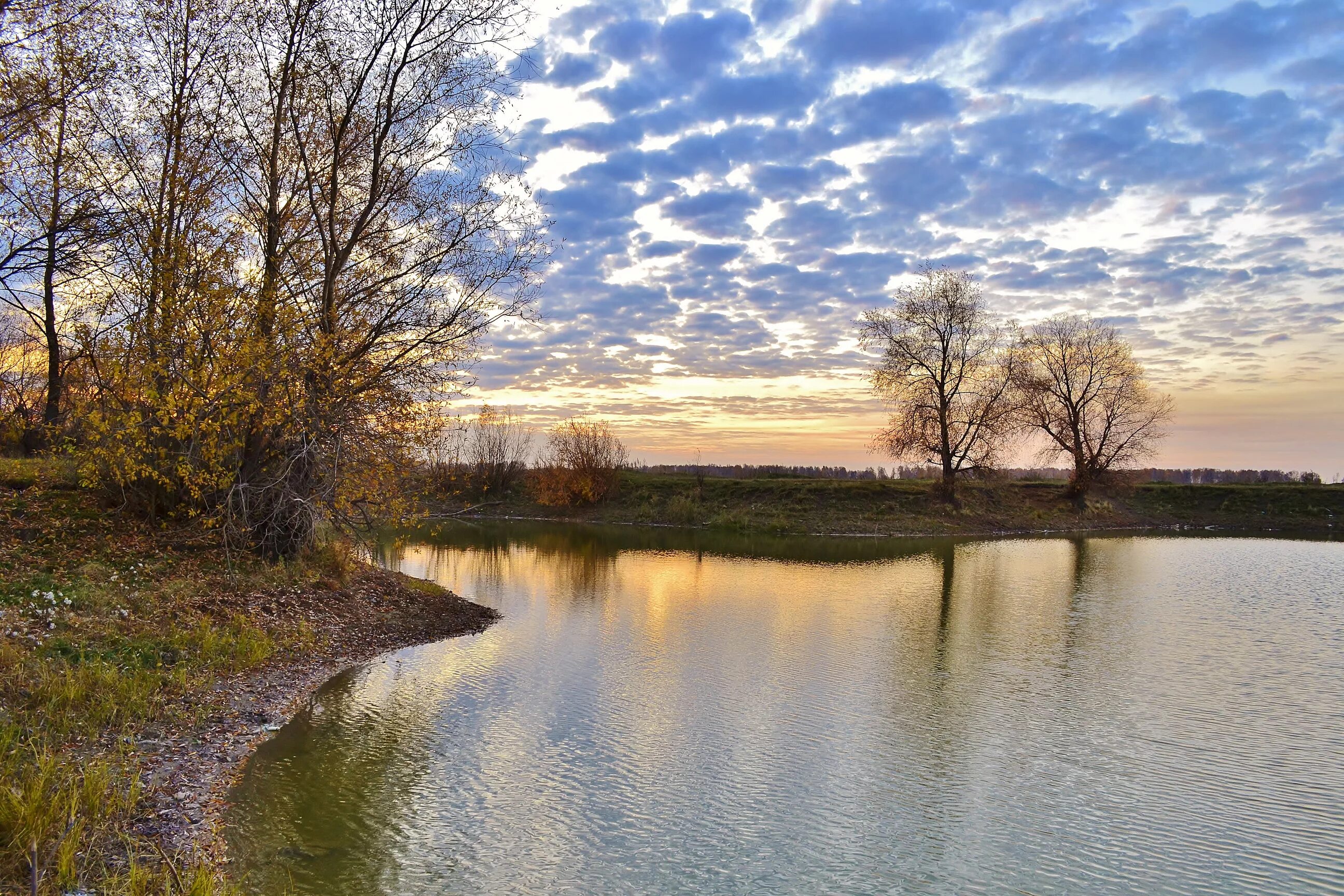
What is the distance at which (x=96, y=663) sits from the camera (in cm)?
898

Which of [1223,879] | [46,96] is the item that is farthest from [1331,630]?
[46,96]

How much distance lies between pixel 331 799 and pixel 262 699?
127 inches

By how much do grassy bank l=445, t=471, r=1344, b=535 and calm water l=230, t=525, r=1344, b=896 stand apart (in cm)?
2237

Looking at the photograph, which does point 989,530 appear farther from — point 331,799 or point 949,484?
point 331,799

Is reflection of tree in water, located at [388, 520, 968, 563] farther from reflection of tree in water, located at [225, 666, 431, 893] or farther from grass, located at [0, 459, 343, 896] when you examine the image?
reflection of tree in water, located at [225, 666, 431, 893]

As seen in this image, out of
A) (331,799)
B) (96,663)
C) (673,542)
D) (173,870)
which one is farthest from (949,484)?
(173,870)

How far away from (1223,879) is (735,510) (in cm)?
3720

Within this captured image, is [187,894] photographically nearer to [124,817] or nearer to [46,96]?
[124,817]

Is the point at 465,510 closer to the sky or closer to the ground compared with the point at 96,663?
closer to the sky

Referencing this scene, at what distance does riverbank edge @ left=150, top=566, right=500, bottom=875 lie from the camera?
6.74m

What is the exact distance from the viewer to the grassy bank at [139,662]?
5.64 m

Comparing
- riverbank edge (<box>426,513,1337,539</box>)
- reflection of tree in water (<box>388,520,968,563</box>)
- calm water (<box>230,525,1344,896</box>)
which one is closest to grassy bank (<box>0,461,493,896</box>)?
calm water (<box>230,525,1344,896</box>)

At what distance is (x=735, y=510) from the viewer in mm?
43812

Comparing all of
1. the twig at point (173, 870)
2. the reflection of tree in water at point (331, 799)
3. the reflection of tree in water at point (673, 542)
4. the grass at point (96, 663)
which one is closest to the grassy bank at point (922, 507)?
the reflection of tree in water at point (673, 542)
